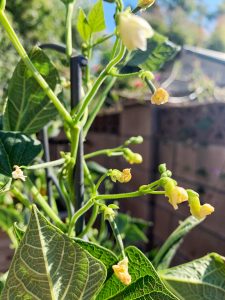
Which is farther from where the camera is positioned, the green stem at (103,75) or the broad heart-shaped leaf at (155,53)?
the broad heart-shaped leaf at (155,53)

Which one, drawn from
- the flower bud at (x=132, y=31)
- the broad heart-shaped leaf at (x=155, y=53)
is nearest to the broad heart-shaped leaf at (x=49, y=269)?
the flower bud at (x=132, y=31)

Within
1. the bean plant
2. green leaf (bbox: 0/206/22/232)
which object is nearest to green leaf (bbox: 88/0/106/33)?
the bean plant

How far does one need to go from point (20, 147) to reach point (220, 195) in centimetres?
157

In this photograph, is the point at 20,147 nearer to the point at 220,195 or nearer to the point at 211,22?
the point at 220,195

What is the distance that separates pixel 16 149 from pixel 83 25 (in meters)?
0.13

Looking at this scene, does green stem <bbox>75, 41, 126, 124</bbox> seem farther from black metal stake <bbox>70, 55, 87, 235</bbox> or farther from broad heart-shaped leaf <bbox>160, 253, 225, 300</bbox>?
broad heart-shaped leaf <bbox>160, 253, 225, 300</bbox>

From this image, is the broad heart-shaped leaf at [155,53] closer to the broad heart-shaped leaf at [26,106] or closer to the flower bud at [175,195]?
the broad heart-shaped leaf at [26,106]

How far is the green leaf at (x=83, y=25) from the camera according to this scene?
35cm

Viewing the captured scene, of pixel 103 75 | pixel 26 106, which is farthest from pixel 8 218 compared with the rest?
pixel 103 75

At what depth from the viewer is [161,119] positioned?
2.29 meters

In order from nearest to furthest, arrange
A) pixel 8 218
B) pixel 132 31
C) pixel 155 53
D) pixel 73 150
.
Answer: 1. pixel 132 31
2. pixel 73 150
3. pixel 155 53
4. pixel 8 218

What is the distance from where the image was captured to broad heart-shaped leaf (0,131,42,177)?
32cm

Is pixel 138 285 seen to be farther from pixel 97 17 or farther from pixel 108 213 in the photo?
pixel 97 17

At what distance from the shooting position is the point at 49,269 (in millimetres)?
252
